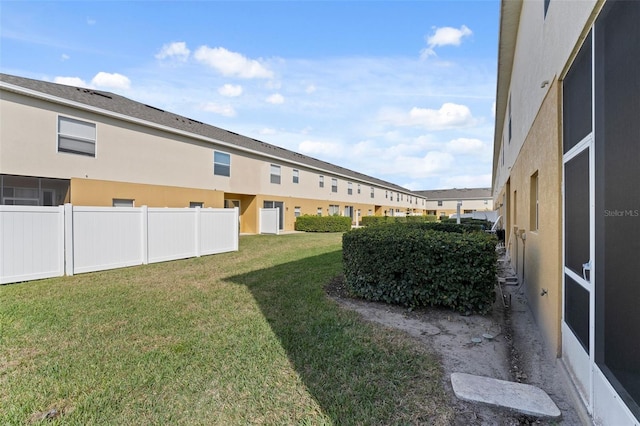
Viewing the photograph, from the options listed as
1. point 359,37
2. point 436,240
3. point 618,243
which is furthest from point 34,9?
point 618,243

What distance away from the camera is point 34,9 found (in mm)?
7207

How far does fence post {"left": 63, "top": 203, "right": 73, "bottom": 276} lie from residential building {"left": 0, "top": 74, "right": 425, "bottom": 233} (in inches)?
182

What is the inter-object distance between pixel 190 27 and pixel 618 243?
10737 mm

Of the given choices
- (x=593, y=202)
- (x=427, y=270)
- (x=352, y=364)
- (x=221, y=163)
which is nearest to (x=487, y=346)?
(x=427, y=270)

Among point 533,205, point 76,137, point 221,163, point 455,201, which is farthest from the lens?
point 455,201

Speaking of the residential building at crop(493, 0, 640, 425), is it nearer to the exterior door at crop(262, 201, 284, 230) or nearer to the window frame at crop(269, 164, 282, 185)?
the exterior door at crop(262, 201, 284, 230)

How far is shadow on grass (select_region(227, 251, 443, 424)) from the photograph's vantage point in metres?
2.43

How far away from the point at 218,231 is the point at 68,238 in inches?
182

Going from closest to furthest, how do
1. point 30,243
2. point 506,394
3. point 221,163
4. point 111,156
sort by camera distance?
point 506,394 < point 30,243 < point 111,156 < point 221,163

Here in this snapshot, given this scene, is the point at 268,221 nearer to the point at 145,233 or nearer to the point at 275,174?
the point at 275,174

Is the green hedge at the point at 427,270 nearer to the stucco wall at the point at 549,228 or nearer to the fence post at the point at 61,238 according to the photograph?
the stucco wall at the point at 549,228

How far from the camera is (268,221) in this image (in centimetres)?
2041

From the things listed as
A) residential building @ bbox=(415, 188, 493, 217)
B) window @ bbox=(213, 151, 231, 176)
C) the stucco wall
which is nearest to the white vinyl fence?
window @ bbox=(213, 151, 231, 176)

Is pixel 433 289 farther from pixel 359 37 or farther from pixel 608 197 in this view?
pixel 359 37
